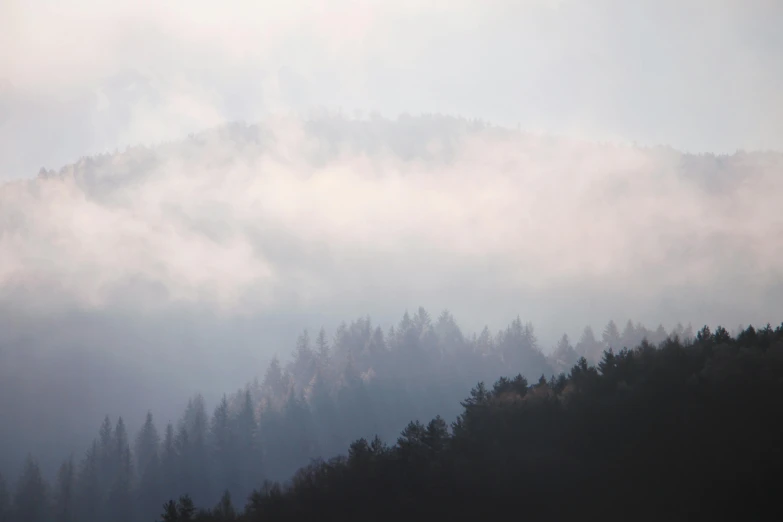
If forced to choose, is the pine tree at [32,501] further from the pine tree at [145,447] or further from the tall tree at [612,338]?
the tall tree at [612,338]

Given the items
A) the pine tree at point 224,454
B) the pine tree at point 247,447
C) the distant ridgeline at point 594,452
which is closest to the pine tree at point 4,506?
the distant ridgeline at point 594,452

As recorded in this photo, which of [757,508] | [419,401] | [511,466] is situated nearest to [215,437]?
[419,401]

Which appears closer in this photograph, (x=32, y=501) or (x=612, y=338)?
(x=32, y=501)

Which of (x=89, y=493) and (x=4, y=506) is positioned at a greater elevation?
(x=4, y=506)

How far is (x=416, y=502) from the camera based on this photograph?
183 feet

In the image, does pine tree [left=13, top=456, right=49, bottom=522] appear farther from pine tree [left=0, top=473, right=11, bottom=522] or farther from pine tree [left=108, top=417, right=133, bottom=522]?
pine tree [left=108, top=417, right=133, bottom=522]

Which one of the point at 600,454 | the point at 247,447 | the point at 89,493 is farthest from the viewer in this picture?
the point at 247,447

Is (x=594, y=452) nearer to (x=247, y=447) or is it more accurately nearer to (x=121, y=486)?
(x=247, y=447)

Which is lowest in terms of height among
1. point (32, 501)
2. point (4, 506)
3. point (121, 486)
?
point (121, 486)

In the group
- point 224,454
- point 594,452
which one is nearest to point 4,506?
point 224,454

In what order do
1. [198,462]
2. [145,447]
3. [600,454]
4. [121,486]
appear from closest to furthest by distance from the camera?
[600,454], [121,486], [198,462], [145,447]

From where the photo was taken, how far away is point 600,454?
50.8 meters

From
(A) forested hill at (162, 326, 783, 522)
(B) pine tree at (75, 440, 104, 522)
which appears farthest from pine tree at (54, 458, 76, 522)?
(A) forested hill at (162, 326, 783, 522)

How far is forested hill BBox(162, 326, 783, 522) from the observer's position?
141 feet
